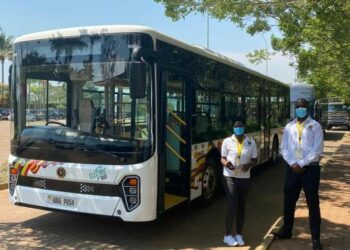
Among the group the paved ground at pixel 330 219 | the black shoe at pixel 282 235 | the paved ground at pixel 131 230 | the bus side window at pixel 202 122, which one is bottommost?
the paved ground at pixel 131 230

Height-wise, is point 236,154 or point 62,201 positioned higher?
point 236,154

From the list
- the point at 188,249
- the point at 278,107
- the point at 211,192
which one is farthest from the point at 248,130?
the point at 188,249

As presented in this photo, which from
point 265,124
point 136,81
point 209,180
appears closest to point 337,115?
point 265,124

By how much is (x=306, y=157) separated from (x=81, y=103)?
325 cm

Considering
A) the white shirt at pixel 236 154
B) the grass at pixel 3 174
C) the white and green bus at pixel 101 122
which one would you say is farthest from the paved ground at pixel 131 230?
the grass at pixel 3 174

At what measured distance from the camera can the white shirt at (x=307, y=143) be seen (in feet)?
20.2

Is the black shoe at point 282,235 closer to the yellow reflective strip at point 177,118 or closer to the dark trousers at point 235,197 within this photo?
the dark trousers at point 235,197

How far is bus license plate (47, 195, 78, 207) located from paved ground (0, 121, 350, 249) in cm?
44

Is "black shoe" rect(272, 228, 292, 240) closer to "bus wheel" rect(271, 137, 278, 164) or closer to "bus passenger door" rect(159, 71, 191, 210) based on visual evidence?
"bus passenger door" rect(159, 71, 191, 210)

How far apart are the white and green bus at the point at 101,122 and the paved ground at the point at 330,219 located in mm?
1910

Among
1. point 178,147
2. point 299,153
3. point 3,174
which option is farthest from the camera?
point 3,174

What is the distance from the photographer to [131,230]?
7477mm

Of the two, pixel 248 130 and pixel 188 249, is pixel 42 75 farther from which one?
pixel 248 130

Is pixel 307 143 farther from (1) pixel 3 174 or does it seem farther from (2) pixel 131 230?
(1) pixel 3 174
